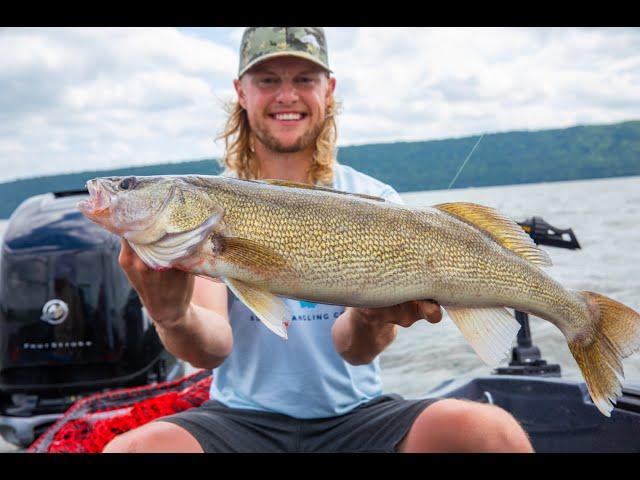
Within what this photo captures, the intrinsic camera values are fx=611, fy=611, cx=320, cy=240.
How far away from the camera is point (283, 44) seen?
362 centimetres

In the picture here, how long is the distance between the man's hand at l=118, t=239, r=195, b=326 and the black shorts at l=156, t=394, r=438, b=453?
653mm

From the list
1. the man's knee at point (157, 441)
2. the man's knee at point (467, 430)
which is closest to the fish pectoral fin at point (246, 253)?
the man's knee at point (157, 441)

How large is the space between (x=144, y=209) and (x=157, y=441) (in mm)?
1145

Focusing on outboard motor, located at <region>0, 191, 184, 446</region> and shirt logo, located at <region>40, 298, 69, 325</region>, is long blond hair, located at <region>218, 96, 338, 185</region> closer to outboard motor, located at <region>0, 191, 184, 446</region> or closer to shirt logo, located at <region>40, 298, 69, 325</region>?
outboard motor, located at <region>0, 191, 184, 446</region>

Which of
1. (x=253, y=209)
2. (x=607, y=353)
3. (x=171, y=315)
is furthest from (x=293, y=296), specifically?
(x=607, y=353)

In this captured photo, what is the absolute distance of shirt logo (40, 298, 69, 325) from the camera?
173 inches

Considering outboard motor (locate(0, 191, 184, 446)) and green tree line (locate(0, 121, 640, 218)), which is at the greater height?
green tree line (locate(0, 121, 640, 218))

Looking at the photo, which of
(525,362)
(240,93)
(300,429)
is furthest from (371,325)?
(525,362)

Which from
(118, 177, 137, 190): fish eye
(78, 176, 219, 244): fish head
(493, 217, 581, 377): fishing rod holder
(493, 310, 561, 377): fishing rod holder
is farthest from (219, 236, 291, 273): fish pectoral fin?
(493, 310, 561, 377): fishing rod holder

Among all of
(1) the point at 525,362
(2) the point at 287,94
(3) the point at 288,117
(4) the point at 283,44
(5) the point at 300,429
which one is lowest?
(5) the point at 300,429

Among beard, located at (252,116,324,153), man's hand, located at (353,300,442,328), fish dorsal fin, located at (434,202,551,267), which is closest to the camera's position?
man's hand, located at (353,300,442,328)

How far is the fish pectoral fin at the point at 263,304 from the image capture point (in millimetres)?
2441

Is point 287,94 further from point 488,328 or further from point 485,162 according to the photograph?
point 485,162

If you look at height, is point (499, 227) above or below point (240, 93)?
below
